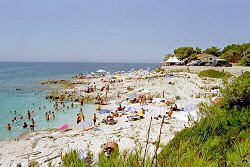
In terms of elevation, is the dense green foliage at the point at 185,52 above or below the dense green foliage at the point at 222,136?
above

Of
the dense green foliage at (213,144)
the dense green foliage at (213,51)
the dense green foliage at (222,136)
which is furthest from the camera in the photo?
the dense green foliage at (213,51)

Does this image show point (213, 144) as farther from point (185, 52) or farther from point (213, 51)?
point (213, 51)

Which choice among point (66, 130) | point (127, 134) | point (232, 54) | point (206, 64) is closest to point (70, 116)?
point (66, 130)

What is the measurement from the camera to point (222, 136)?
4355 millimetres

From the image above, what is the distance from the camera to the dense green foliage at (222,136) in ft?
10.0

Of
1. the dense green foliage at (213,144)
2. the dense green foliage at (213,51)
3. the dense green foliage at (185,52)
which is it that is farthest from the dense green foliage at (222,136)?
the dense green foliage at (213,51)

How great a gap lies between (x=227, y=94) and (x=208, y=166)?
421 centimetres

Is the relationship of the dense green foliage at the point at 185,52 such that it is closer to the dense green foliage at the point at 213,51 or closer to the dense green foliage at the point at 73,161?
the dense green foliage at the point at 213,51

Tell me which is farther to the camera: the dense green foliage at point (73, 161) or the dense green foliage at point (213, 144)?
the dense green foliage at point (73, 161)

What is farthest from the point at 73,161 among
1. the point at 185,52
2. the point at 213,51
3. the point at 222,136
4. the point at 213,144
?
the point at 213,51

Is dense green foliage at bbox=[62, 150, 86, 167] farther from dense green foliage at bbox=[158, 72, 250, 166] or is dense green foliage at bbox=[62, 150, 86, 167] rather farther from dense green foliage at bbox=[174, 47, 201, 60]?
dense green foliage at bbox=[174, 47, 201, 60]

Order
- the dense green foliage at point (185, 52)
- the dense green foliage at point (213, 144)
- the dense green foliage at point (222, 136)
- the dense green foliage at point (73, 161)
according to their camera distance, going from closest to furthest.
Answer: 1. the dense green foliage at point (213, 144)
2. the dense green foliage at point (73, 161)
3. the dense green foliage at point (222, 136)
4. the dense green foliage at point (185, 52)

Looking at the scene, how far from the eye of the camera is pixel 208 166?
2514 millimetres

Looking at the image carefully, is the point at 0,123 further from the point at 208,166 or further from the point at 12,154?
the point at 208,166
